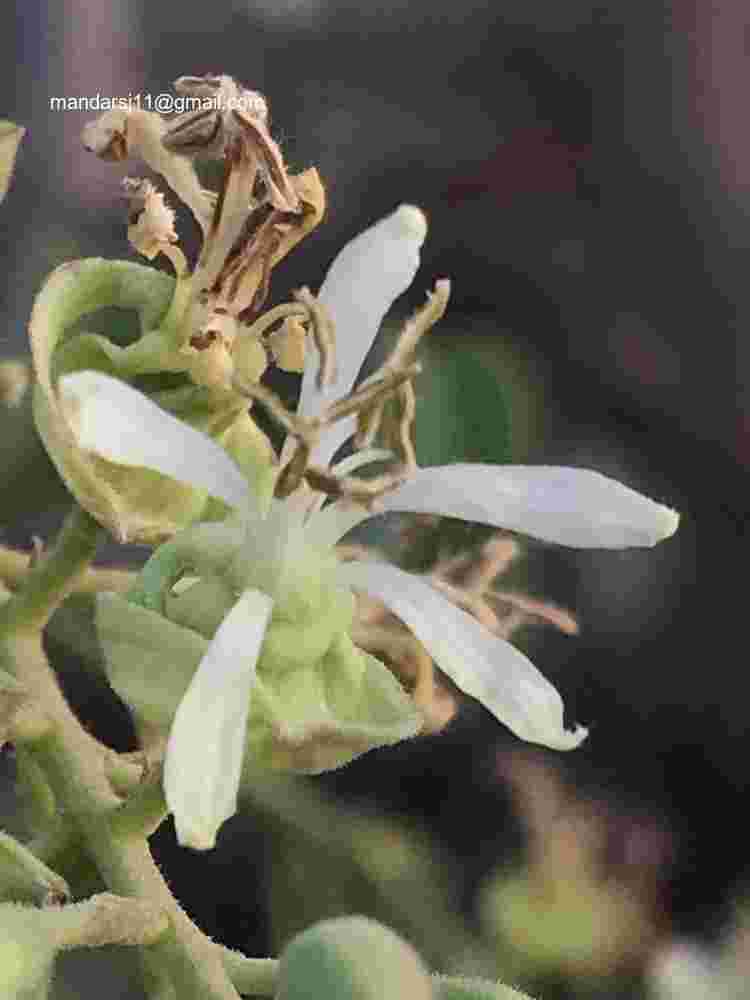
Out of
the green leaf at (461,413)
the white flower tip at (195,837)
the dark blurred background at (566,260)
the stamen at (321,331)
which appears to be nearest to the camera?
the white flower tip at (195,837)

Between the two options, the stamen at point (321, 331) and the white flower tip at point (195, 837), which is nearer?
the white flower tip at point (195, 837)

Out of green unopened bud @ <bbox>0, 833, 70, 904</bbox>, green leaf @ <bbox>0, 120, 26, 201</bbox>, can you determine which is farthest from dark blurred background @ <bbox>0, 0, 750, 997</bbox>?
green unopened bud @ <bbox>0, 833, 70, 904</bbox>

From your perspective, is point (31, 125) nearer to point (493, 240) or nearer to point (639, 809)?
point (493, 240)

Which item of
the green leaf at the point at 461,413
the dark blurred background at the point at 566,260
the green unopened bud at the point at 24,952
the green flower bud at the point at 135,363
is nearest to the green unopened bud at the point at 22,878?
the green unopened bud at the point at 24,952

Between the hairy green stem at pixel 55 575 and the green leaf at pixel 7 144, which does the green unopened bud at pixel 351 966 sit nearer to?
the hairy green stem at pixel 55 575

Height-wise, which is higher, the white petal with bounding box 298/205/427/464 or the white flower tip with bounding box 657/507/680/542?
the white petal with bounding box 298/205/427/464

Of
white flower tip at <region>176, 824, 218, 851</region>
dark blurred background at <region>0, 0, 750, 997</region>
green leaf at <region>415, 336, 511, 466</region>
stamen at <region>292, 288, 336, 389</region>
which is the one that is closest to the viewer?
white flower tip at <region>176, 824, 218, 851</region>

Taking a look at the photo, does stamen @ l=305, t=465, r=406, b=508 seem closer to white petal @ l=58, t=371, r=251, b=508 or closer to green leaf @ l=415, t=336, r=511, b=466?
white petal @ l=58, t=371, r=251, b=508
